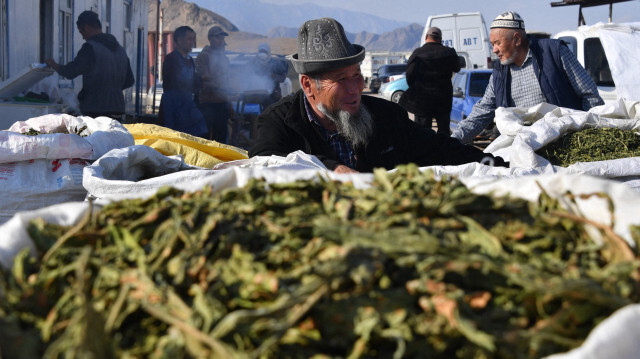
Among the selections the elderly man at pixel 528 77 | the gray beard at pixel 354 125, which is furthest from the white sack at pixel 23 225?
the elderly man at pixel 528 77

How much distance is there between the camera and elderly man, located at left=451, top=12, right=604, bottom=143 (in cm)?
468

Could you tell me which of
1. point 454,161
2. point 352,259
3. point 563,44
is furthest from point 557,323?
point 563,44

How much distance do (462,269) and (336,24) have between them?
A: 2468 millimetres

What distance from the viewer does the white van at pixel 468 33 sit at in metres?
19.2

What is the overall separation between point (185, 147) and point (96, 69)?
13.0ft

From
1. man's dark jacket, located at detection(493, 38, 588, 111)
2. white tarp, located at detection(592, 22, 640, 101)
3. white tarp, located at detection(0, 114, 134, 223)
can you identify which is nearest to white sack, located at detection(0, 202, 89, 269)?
white tarp, located at detection(0, 114, 134, 223)

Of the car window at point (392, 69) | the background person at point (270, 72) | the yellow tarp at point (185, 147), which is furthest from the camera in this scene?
the car window at point (392, 69)

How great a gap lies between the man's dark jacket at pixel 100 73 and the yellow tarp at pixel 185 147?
3.15m

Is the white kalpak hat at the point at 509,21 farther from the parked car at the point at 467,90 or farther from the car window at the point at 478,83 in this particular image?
the car window at the point at 478,83

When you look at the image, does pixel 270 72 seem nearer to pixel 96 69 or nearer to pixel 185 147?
pixel 96 69

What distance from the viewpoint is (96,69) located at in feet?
23.3

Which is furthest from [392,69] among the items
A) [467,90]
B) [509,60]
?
[509,60]

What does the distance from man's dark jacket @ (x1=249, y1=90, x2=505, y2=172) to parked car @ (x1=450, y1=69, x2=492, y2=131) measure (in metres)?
9.66

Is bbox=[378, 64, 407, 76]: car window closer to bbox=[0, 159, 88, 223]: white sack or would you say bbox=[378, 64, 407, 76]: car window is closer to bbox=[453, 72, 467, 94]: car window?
bbox=[453, 72, 467, 94]: car window
